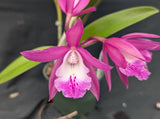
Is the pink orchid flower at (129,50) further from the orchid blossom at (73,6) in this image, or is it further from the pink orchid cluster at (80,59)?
the orchid blossom at (73,6)

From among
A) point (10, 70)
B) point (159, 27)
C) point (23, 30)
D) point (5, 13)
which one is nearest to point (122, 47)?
point (10, 70)

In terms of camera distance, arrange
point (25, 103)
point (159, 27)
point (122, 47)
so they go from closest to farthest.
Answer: point (122, 47) < point (25, 103) < point (159, 27)

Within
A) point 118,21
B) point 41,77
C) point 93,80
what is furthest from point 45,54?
point 41,77

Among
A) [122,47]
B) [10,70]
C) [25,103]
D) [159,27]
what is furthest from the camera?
[159,27]

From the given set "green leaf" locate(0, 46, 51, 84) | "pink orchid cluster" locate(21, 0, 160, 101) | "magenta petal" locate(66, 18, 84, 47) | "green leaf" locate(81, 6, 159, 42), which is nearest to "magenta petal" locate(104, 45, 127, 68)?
"pink orchid cluster" locate(21, 0, 160, 101)

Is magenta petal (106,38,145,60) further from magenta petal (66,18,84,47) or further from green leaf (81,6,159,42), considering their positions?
green leaf (81,6,159,42)

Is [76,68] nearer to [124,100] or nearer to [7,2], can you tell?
[124,100]
